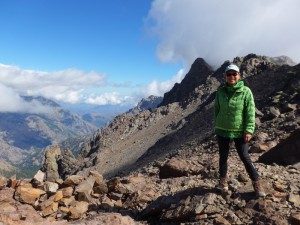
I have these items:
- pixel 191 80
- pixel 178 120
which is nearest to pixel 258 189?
pixel 178 120

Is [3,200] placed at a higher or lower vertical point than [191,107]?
lower

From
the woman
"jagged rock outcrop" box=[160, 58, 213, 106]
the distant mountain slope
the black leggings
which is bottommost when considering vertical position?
the black leggings

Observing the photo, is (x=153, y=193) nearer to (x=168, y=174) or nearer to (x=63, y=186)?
(x=168, y=174)

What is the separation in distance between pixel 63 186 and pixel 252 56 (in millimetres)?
89215

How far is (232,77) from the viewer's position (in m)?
12.7

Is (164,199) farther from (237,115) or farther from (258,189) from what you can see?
(237,115)

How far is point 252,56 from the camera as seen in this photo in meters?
98.9

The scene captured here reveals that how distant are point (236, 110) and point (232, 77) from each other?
3.80 feet

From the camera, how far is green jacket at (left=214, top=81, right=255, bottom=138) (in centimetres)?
1267

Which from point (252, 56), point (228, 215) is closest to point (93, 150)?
point (252, 56)

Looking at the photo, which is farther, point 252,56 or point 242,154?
point 252,56

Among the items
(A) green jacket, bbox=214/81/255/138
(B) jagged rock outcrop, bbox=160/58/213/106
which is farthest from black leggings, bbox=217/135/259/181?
(B) jagged rock outcrop, bbox=160/58/213/106

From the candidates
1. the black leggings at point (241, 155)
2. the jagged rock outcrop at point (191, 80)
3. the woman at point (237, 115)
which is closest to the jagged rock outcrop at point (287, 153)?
the black leggings at point (241, 155)

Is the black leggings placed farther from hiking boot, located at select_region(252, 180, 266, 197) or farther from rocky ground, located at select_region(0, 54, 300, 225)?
rocky ground, located at select_region(0, 54, 300, 225)
